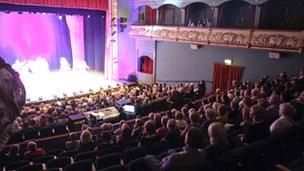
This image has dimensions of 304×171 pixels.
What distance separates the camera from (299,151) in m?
4.54

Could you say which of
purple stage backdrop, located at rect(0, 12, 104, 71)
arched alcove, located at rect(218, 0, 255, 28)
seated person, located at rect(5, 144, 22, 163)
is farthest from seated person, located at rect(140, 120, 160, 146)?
purple stage backdrop, located at rect(0, 12, 104, 71)

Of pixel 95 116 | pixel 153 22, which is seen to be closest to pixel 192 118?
pixel 95 116

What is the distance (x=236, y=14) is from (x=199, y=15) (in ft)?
6.95

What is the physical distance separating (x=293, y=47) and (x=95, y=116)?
21.7 ft

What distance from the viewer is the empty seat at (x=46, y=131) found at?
25.4ft

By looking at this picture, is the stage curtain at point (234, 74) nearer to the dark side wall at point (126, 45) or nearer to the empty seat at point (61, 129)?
the dark side wall at point (126, 45)

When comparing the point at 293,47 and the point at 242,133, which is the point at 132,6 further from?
the point at 242,133

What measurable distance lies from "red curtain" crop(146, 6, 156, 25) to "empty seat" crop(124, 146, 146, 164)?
13511mm

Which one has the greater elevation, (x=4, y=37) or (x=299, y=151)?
Answer: (x=4, y=37)

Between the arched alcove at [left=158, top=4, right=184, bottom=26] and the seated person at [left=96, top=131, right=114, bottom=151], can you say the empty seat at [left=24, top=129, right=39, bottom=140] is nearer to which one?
the seated person at [left=96, top=131, right=114, bottom=151]

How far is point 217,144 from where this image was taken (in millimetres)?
3957

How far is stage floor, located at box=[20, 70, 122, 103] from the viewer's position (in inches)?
554

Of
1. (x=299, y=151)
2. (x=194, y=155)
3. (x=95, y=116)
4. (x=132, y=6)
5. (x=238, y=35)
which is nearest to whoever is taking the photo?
(x=194, y=155)

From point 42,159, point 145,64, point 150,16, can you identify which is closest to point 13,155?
point 42,159
